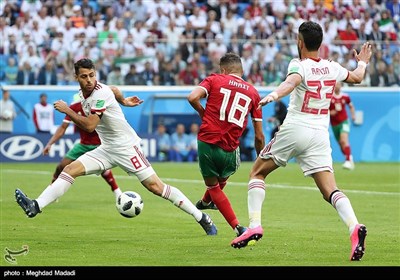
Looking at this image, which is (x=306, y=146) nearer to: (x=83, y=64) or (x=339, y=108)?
(x=83, y=64)

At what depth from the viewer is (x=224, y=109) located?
12.2 meters

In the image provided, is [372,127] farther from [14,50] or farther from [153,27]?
[14,50]

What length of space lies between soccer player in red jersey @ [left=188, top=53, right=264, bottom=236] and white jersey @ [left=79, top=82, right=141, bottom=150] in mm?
1125

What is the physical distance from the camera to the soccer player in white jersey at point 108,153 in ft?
40.9

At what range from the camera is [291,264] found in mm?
10234

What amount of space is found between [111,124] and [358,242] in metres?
3.97

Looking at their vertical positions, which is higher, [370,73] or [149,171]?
[149,171]

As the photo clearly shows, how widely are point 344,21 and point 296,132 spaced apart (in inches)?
950

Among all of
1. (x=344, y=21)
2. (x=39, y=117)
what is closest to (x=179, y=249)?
(x=39, y=117)

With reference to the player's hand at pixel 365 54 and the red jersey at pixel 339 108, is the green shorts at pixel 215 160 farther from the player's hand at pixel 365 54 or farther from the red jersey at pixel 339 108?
the red jersey at pixel 339 108

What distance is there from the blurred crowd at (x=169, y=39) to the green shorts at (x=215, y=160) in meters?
18.3

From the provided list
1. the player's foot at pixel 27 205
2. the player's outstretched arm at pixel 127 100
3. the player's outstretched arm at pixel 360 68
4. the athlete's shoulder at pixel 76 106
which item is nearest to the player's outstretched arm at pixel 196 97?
the player's outstretched arm at pixel 127 100

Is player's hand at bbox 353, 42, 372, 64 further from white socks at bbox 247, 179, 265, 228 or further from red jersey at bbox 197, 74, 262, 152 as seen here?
white socks at bbox 247, 179, 265, 228

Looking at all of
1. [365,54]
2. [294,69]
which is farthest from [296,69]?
[365,54]
